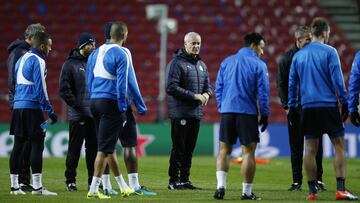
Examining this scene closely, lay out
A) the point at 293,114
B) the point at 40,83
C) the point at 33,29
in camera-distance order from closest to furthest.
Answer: the point at 293,114
the point at 40,83
the point at 33,29

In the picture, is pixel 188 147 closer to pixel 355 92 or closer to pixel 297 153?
pixel 297 153

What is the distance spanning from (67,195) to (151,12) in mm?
16025

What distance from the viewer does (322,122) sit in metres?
11.5

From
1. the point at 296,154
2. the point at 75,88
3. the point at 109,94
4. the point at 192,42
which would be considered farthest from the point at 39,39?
the point at 296,154

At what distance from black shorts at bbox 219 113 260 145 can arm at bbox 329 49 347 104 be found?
107cm

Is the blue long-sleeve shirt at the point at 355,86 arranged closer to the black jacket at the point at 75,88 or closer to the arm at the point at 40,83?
the black jacket at the point at 75,88

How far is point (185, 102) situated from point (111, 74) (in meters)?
2.60

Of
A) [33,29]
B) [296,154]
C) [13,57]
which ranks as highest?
[33,29]

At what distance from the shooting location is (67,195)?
481 inches

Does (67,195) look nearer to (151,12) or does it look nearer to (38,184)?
(38,184)

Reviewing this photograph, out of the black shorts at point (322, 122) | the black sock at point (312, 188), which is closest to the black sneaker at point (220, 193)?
the black sock at point (312, 188)

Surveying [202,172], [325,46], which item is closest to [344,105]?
[325,46]

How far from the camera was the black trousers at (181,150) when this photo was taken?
45.5 feet

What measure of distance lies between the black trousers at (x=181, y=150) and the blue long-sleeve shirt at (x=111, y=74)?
8.30ft
